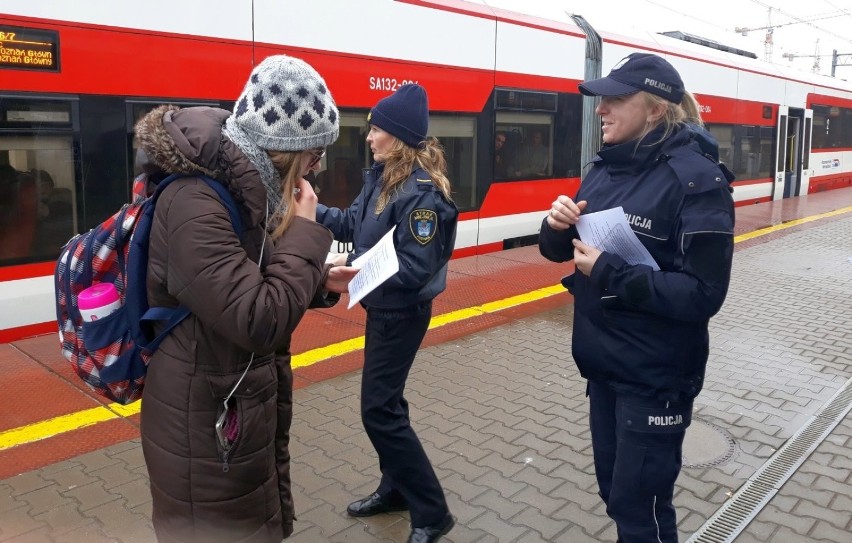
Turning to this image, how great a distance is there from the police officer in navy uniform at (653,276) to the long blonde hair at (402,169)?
66cm

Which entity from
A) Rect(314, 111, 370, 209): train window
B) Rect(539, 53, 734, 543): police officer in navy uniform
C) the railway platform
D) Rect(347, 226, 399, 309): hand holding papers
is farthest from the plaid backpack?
Rect(314, 111, 370, 209): train window

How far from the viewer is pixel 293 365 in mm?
5270

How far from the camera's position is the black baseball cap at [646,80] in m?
2.18

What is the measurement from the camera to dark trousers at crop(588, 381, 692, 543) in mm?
2240

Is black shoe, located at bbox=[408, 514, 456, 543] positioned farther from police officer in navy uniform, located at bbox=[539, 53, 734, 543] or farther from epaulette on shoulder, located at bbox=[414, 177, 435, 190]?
epaulette on shoulder, located at bbox=[414, 177, 435, 190]

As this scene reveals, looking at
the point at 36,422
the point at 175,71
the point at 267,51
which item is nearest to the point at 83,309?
the point at 36,422

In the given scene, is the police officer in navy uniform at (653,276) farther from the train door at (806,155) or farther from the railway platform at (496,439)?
the train door at (806,155)

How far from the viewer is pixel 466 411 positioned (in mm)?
4531

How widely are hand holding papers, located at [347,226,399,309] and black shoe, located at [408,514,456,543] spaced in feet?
3.58

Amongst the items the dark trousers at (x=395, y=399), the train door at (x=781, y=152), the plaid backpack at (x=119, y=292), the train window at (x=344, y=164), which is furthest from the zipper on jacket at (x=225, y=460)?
the train door at (x=781, y=152)

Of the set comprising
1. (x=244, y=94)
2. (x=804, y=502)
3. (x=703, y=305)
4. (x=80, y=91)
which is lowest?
(x=804, y=502)

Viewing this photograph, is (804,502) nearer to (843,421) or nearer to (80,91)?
(843,421)

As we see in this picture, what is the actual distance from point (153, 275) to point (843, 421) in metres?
4.35

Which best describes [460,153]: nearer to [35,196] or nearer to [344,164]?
[344,164]
